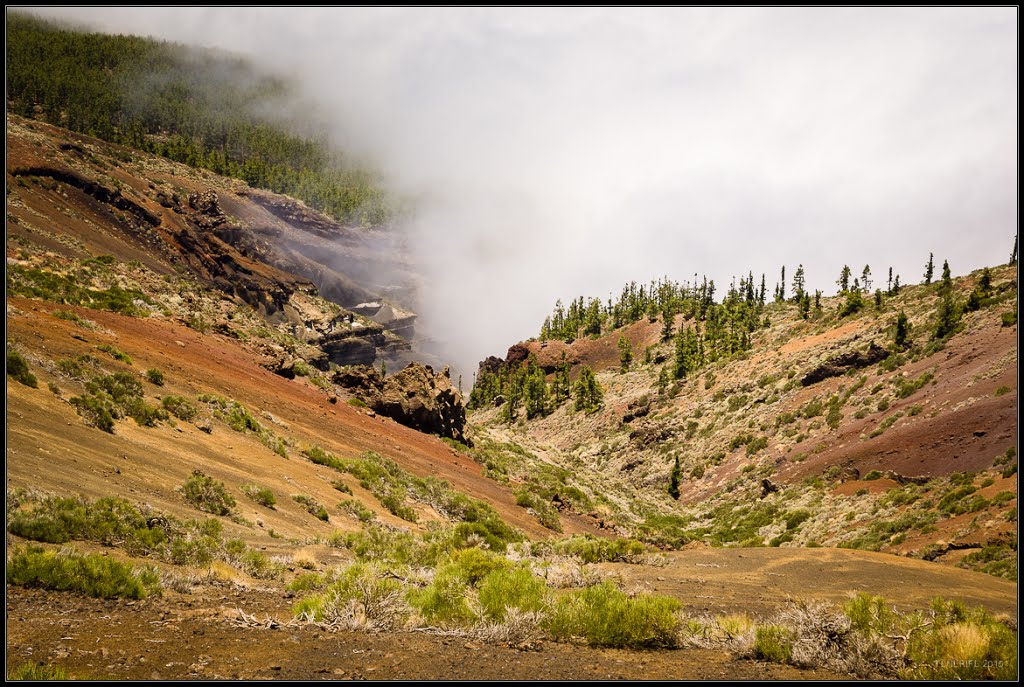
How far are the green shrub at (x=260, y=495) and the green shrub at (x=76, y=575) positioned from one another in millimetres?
9088

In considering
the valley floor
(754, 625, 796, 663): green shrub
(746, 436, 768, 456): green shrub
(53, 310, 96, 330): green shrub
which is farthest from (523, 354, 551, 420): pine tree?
(754, 625, 796, 663): green shrub

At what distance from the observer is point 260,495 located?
18.0 meters

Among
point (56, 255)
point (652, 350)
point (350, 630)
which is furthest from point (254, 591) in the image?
point (652, 350)

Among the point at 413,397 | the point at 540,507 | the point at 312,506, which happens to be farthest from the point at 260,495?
the point at 413,397

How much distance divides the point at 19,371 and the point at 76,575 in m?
13.0

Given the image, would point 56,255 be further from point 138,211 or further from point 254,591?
point 254,591

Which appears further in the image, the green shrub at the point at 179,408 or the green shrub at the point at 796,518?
the green shrub at the point at 796,518

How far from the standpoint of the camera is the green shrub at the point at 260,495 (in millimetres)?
17844

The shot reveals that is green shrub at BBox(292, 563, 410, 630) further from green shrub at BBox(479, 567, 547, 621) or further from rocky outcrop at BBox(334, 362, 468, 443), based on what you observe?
rocky outcrop at BBox(334, 362, 468, 443)

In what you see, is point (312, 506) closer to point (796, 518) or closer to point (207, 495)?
point (207, 495)

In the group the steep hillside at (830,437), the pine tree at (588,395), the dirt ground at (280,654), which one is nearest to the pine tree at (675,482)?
the steep hillside at (830,437)

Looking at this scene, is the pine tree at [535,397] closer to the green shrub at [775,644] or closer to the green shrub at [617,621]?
the green shrub at [617,621]

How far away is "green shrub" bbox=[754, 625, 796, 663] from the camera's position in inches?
252

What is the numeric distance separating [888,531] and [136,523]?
3479 centimetres
